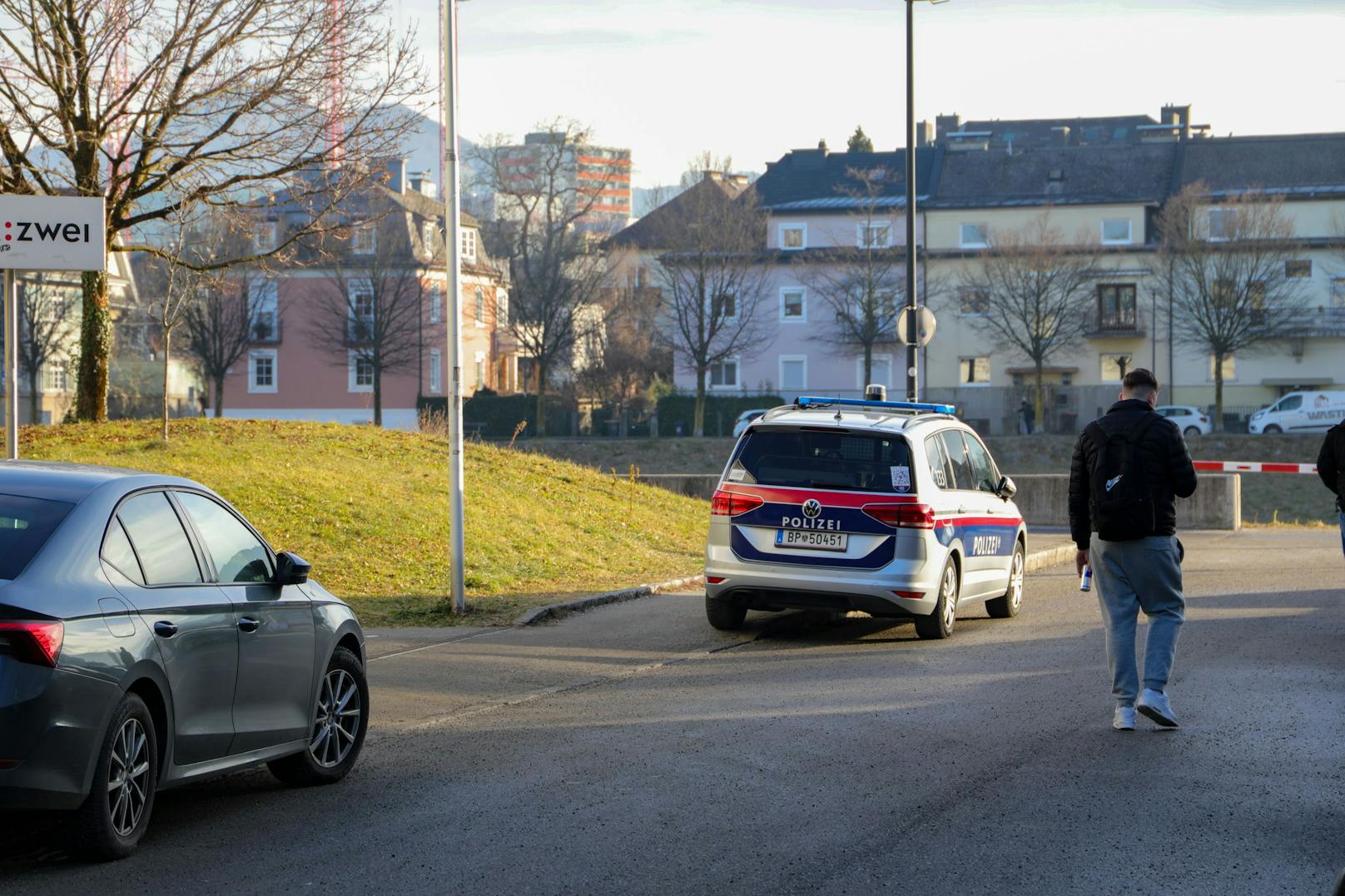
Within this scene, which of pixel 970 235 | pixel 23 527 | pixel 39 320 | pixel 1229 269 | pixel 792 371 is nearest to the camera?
pixel 23 527

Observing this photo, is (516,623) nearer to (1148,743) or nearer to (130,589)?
(1148,743)

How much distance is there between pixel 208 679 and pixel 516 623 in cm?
744

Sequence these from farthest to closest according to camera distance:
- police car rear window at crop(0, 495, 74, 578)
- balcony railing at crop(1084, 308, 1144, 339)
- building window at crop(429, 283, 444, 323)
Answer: building window at crop(429, 283, 444, 323) → balcony railing at crop(1084, 308, 1144, 339) → police car rear window at crop(0, 495, 74, 578)

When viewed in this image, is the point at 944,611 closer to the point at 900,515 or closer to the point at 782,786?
the point at 900,515

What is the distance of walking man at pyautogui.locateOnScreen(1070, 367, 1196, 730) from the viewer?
894 cm

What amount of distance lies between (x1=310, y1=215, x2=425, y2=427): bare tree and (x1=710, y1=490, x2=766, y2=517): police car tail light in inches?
2163

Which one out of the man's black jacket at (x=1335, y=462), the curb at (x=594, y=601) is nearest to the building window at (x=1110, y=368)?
the curb at (x=594, y=601)

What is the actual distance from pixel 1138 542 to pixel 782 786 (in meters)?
2.86

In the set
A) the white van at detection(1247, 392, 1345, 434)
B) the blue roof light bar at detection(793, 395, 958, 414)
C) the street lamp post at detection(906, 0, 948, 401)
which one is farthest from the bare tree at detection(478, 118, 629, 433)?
the blue roof light bar at detection(793, 395, 958, 414)

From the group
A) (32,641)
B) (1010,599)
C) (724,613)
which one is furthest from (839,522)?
(32,641)

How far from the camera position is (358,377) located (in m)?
76.2

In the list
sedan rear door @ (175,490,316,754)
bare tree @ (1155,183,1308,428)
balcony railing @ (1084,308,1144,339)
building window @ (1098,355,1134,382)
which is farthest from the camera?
building window @ (1098,355,1134,382)

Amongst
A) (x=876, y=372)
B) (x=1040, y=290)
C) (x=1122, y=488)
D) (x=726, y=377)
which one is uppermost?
(x=1040, y=290)

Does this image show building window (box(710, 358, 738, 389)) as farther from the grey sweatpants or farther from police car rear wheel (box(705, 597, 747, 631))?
the grey sweatpants
